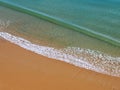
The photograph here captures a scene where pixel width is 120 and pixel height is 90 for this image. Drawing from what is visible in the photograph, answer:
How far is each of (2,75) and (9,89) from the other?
40 cm

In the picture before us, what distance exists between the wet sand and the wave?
0.14 m

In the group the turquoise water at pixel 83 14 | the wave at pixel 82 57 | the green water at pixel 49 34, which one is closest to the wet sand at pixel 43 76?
the wave at pixel 82 57

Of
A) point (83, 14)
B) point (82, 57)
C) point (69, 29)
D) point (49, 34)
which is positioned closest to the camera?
point (82, 57)

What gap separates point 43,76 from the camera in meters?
4.78

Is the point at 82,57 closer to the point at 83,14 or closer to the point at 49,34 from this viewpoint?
the point at 49,34

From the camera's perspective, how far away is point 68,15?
23.7 feet

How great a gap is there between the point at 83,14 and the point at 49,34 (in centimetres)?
128

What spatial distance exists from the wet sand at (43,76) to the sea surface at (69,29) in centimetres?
20

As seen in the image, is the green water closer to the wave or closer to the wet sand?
the wave

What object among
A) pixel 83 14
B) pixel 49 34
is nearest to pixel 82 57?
pixel 49 34

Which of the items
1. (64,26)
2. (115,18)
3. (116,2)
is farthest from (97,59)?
(116,2)

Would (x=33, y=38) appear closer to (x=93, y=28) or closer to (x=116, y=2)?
(x=93, y=28)

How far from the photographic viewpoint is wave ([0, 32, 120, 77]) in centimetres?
509

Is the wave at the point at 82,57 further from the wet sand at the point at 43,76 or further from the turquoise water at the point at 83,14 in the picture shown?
the turquoise water at the point at 83,14
